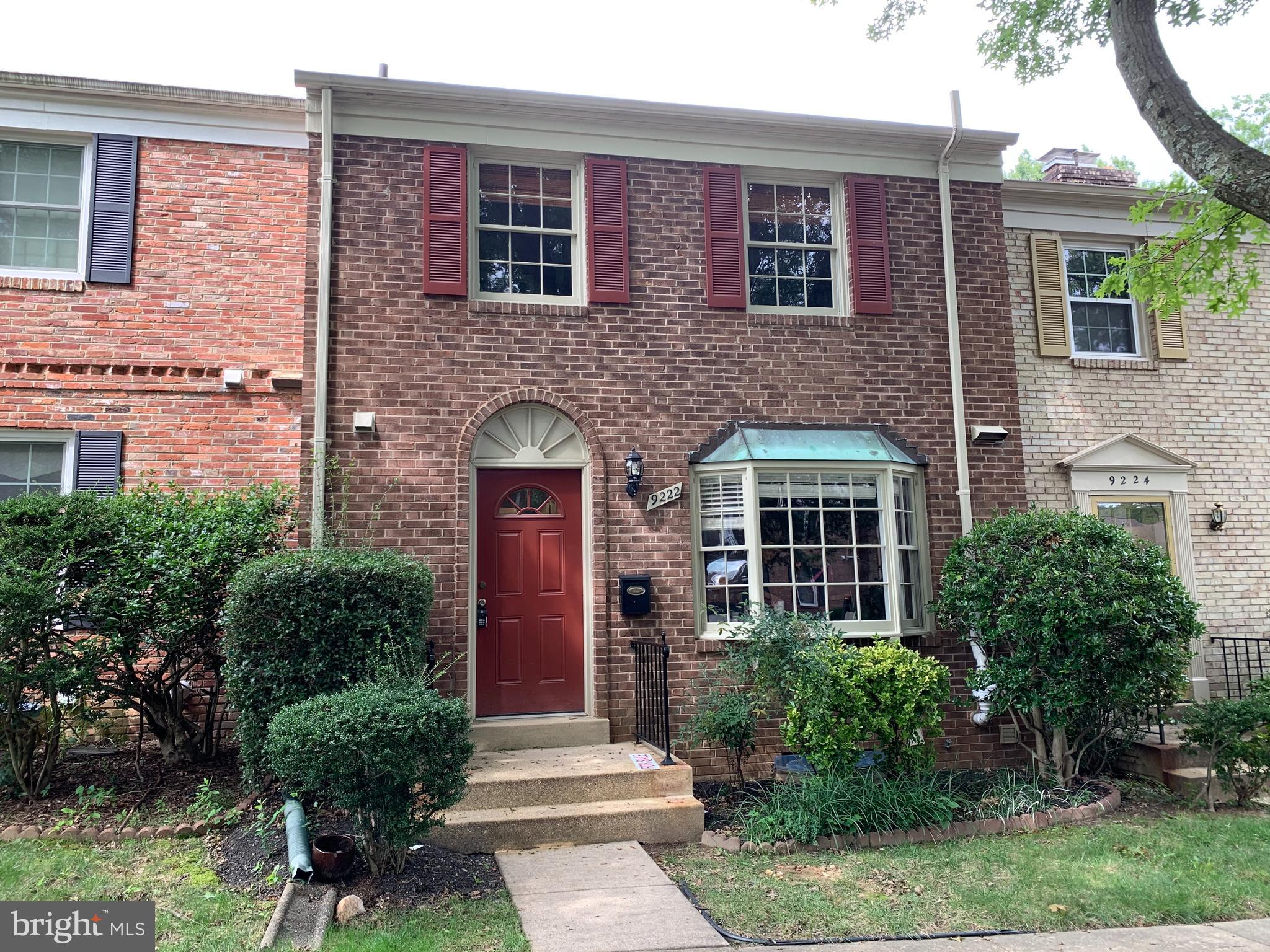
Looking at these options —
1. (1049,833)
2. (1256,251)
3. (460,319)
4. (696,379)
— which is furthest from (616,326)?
(1256,251)

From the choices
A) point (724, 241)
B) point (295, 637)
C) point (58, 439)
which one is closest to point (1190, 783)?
point (724, 241)

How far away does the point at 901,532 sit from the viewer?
7965mm

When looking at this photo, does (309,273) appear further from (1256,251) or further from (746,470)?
(1256,251)

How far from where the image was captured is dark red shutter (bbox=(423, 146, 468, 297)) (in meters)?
7.46

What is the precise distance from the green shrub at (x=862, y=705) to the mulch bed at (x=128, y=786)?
13.4ft

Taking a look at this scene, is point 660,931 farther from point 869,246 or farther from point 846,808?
point 869,246

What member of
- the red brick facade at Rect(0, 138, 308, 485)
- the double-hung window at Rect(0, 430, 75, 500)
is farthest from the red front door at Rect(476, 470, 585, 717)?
the double-hung window at Rect(0, 430, 75, 500)

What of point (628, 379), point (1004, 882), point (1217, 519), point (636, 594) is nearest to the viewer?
point (1004, 882)

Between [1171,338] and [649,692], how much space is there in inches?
283

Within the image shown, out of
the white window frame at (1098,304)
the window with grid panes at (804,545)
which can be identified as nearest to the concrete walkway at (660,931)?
the window with grid panes at (804,545)

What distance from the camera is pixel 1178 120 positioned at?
5.63 m

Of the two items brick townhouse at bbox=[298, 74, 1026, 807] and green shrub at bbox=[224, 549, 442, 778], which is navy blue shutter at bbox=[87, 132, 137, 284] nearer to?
brick townhouse at bbox=[298, 74, 1026, 807]

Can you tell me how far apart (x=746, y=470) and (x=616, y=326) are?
1759 mm

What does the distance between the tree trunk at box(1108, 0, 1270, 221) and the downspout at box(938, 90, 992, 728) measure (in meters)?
2.40
